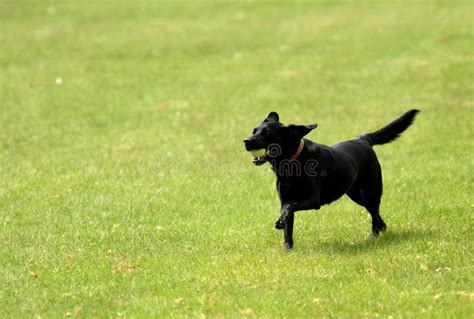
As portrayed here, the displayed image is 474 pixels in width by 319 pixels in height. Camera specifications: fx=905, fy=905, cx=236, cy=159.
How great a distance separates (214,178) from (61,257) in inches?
204

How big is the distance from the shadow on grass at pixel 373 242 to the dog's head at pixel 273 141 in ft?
4.10

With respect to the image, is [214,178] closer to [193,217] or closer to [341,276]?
[193,217]

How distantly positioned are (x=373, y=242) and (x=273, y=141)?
1.85m

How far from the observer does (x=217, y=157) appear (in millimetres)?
17469

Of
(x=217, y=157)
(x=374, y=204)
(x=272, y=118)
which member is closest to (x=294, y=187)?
(x=272, y=118)

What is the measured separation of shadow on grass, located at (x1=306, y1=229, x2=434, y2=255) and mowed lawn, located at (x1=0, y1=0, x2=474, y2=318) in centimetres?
5

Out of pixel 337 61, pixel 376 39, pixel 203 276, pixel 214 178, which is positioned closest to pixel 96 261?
pixel 203 276

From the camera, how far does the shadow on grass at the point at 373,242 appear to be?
35.0 ft

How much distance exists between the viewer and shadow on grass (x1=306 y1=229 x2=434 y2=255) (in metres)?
10.7

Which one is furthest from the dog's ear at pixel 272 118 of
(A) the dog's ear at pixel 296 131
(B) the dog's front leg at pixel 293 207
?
(B) the dog's front leg at pixel 293 207

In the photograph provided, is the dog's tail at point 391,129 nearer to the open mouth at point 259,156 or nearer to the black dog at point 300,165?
the black dog at point 300,165

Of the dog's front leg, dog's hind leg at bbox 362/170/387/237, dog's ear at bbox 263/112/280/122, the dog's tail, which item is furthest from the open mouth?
the dog's tail

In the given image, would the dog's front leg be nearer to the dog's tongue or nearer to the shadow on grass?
A: the shadow on grass

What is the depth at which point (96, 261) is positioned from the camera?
1053 cm
